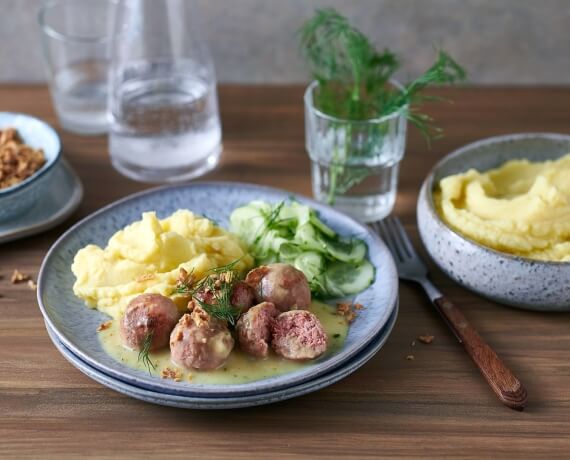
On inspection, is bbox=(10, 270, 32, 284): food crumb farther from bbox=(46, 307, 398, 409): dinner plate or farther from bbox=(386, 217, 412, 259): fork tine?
bbox=(386, 217, 412, 259): fork tine

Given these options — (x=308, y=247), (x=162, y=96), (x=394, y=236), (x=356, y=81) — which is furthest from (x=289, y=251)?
(x=162, y=96)

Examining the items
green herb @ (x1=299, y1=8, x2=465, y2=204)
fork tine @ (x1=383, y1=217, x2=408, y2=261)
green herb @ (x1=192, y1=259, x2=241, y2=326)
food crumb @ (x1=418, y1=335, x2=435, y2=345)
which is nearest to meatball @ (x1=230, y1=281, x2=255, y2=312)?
green herb @ (x1=192, y1=259, x2=241, y2=326)

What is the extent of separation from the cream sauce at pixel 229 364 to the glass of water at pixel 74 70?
1.06 metres

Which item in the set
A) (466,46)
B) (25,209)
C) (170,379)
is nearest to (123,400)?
(170,379)

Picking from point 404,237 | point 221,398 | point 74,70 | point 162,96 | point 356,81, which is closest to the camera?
point 221,398

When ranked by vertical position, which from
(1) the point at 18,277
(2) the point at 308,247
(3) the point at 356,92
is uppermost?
(3) the point at 356,92

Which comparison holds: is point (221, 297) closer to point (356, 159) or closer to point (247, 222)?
point (247, 222)

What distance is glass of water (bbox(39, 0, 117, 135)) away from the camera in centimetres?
256

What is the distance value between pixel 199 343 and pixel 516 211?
0.76 meters

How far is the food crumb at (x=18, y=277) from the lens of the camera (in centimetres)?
198

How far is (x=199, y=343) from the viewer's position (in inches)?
61.7

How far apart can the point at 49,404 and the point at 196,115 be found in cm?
104

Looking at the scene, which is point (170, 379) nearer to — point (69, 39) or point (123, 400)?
point (123, 400)

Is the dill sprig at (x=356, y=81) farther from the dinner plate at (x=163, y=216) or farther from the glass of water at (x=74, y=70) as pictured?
the glass of water at (x=74, y=70)
